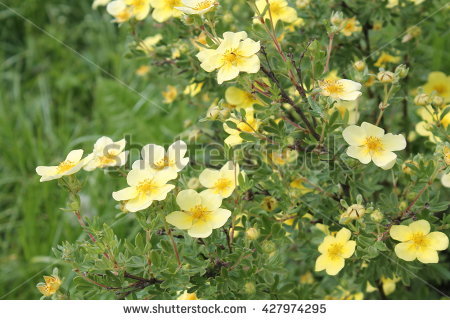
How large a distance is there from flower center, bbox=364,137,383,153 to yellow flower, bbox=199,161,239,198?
269 mm

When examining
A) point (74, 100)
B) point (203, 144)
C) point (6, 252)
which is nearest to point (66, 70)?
point (74, 100)

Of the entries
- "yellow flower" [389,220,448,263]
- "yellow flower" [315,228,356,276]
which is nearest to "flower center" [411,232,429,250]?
"yellow flower" [389,220,448,263]

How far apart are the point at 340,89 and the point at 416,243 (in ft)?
1.15

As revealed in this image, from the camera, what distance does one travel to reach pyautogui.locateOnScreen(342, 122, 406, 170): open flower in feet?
3.76

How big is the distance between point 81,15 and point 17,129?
1074 millimetres

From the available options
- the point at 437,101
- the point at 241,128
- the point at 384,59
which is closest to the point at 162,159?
the point at 241,128

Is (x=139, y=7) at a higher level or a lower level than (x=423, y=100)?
higher

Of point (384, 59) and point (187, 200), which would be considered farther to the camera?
point (384, 59)

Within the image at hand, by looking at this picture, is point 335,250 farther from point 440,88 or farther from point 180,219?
point 440,88

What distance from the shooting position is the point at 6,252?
2.25 metres

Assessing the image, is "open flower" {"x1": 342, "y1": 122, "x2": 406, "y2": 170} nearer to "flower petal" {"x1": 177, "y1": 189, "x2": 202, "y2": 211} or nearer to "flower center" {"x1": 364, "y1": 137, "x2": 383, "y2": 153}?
"flower center" {"x1": 364, "y1": 137, "x2": 383, "y2": 153}

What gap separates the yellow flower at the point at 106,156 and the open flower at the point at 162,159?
0.04 meters

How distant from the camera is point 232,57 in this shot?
115 cm

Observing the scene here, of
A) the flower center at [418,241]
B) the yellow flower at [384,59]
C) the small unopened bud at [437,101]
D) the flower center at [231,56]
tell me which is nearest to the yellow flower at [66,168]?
the flower center at [231,56]
